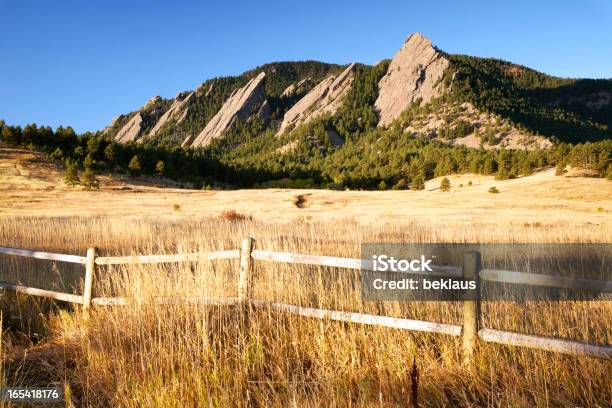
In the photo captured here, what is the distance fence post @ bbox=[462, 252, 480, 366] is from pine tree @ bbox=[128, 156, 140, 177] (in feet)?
205

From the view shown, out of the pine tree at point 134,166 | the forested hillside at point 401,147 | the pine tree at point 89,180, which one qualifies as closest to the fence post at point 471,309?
the pine tree at point 89,180

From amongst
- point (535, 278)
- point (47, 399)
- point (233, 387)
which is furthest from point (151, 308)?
point (535, 278)

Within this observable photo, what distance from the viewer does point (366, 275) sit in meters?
8.29

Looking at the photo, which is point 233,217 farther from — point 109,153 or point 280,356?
point 109,153

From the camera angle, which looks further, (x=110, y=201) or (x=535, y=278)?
(x=110, y=201)

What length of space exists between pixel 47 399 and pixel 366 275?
554cm

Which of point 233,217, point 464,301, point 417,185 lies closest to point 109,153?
point 233,217

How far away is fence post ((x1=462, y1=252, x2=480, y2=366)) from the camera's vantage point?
4.29 meters

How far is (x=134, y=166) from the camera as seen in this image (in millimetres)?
60969

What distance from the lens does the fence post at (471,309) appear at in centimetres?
429

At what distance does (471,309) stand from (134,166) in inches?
2471

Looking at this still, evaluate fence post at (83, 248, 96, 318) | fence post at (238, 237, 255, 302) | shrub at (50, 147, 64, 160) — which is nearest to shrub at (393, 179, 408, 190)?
shrub at (50, 147, 64, 160)

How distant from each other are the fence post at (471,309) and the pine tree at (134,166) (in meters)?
62.4

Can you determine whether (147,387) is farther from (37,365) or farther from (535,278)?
(535,278)
